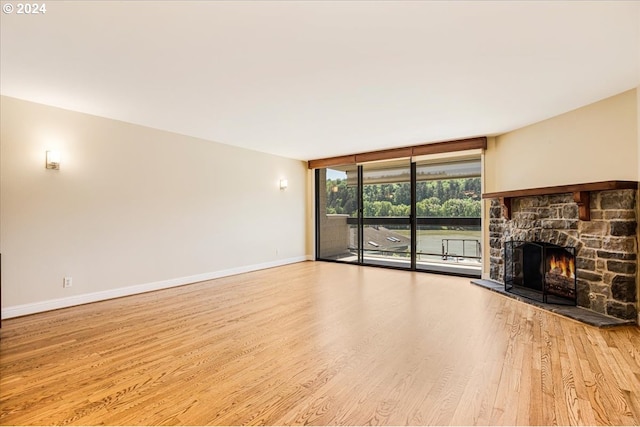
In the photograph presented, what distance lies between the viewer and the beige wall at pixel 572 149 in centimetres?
340

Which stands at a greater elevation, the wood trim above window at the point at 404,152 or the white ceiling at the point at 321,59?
the white ceiling at the point at 321,59

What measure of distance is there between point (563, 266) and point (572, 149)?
4.84 ft

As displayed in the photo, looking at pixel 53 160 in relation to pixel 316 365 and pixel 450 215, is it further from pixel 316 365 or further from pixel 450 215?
pixel 450 215

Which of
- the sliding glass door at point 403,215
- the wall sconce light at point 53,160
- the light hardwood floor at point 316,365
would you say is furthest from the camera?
the sliding glass door at point 403,215

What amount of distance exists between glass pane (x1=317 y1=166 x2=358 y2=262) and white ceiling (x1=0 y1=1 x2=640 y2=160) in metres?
2.93

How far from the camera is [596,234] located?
11.6 ft

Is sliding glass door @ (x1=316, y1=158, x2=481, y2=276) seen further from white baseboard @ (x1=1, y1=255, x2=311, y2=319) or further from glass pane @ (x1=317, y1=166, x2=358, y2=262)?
white baseboard @ (x1=1, y1=255, x2=311, y2=319)

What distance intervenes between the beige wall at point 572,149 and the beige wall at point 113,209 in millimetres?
4448

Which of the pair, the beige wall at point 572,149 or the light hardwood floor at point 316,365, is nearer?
the light hardwood floor at point 316,365

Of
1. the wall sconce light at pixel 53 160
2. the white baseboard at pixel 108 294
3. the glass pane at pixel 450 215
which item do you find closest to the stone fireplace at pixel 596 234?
the glass pane at pixel 450 215

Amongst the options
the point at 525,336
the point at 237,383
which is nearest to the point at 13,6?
the point at 237,383

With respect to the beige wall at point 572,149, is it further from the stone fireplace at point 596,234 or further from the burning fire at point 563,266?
the burning fire at point 563,266

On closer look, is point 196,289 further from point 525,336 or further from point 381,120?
point 525,336

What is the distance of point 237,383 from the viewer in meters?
2.13
